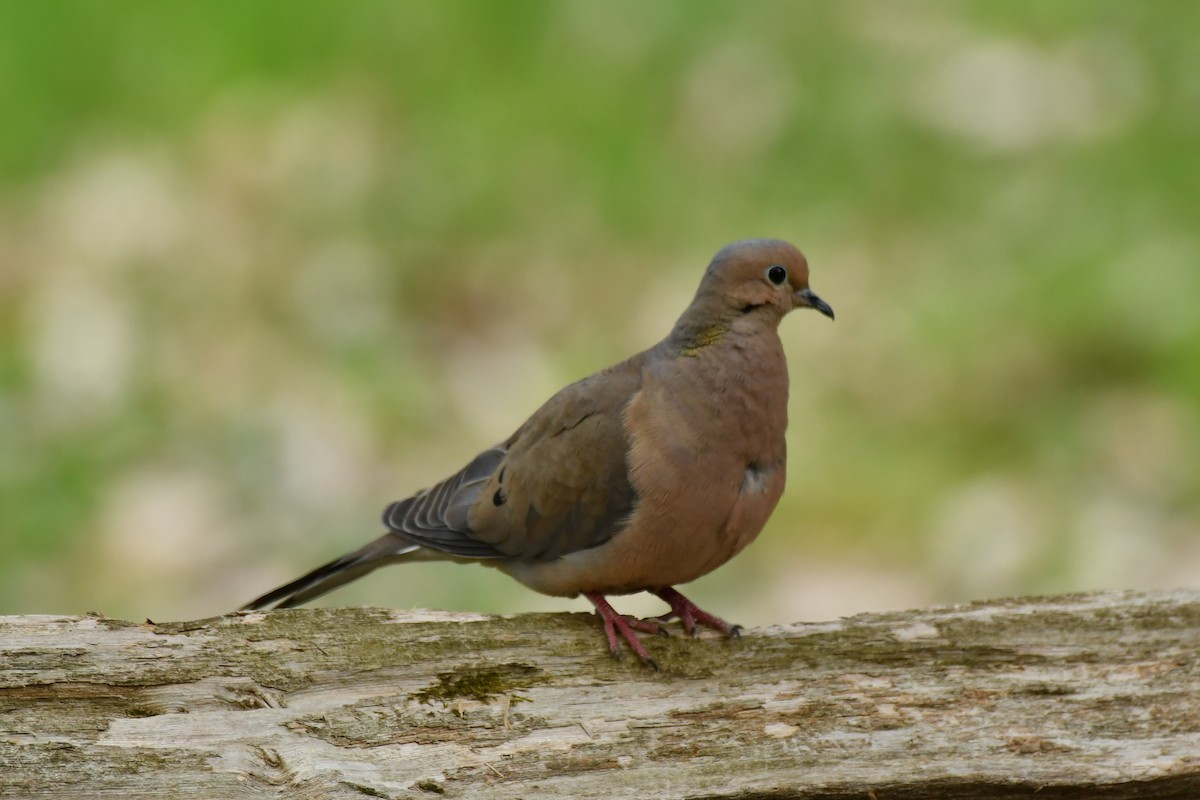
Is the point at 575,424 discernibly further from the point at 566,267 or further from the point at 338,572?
the point at 566,267

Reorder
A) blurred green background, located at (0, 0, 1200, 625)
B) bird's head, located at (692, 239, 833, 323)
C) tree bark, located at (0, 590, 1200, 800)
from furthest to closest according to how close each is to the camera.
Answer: blurred green background, located at (0, 0, 1200, 625)
bird's head, located at (692, 239, 833, 323)
tree bark, located at (0, 590, 1200, 800)

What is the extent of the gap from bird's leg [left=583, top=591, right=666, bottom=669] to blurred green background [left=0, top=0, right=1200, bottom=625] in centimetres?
175

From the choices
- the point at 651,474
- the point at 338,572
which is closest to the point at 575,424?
the point at 651,474

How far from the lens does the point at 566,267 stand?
25.2 ft

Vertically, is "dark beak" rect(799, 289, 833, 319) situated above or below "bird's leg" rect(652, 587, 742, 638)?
above

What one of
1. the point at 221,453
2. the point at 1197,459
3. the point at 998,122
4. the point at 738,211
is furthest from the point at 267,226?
the point at 1197,459

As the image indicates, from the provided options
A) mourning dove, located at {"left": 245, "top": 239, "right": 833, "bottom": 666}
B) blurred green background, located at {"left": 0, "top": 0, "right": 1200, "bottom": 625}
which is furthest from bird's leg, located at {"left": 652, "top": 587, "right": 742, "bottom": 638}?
blurred green background, located at {"left": 0, "top": 0, "right": 1200, "bottom": 625}

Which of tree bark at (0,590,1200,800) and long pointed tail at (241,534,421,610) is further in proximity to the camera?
long pointed tail at (241,534,421,610)

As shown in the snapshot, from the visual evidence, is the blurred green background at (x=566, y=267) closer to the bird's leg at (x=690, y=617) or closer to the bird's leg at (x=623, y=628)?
the bird's leg at (x=690, y=617)

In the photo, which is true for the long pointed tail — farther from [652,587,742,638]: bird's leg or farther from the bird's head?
the bird's head

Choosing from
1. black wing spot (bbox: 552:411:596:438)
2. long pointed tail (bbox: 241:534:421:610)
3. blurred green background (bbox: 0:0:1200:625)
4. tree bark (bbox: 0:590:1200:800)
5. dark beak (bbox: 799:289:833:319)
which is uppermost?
blurred green background (bbox: 0:0:1200:625)

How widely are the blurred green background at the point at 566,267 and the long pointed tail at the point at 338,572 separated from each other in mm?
1338

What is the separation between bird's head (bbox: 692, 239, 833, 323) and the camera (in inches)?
→ 155

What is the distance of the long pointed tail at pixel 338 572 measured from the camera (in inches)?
163
